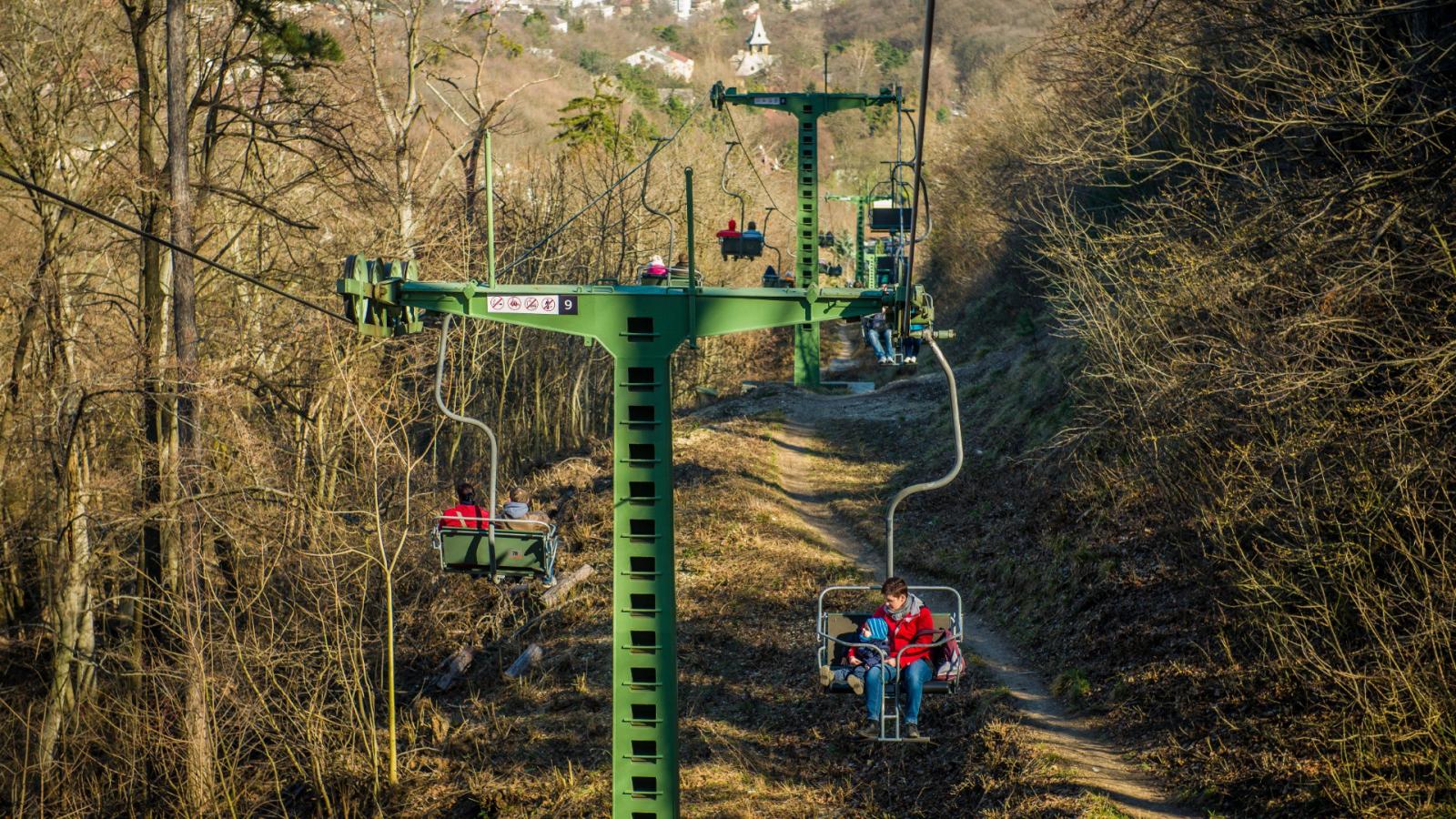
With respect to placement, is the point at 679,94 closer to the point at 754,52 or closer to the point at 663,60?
the point at 663,60

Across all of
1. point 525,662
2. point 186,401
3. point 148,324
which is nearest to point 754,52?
point 148,324

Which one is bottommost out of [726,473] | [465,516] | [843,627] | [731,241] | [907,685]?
[726,473]

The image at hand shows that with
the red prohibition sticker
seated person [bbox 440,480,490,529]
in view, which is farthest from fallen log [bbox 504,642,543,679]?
the red prohibition sticker

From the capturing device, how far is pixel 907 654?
11492 millimetres

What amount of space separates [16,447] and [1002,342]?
1031 inches

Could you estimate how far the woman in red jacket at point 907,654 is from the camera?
37.3ft

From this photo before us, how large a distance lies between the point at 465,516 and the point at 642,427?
410 centimetres

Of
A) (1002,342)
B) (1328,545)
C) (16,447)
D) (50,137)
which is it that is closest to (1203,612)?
(1328,545)

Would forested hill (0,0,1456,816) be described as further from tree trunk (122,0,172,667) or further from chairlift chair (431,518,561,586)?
chairlift chair (431,518,561,586)

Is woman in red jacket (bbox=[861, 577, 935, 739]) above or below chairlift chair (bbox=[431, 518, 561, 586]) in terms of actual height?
below

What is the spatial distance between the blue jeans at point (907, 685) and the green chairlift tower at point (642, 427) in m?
1.92

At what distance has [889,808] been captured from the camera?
13.8 metres

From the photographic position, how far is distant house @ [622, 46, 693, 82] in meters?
149

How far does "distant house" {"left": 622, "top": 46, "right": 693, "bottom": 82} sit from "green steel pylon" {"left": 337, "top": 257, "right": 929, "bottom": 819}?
138m
